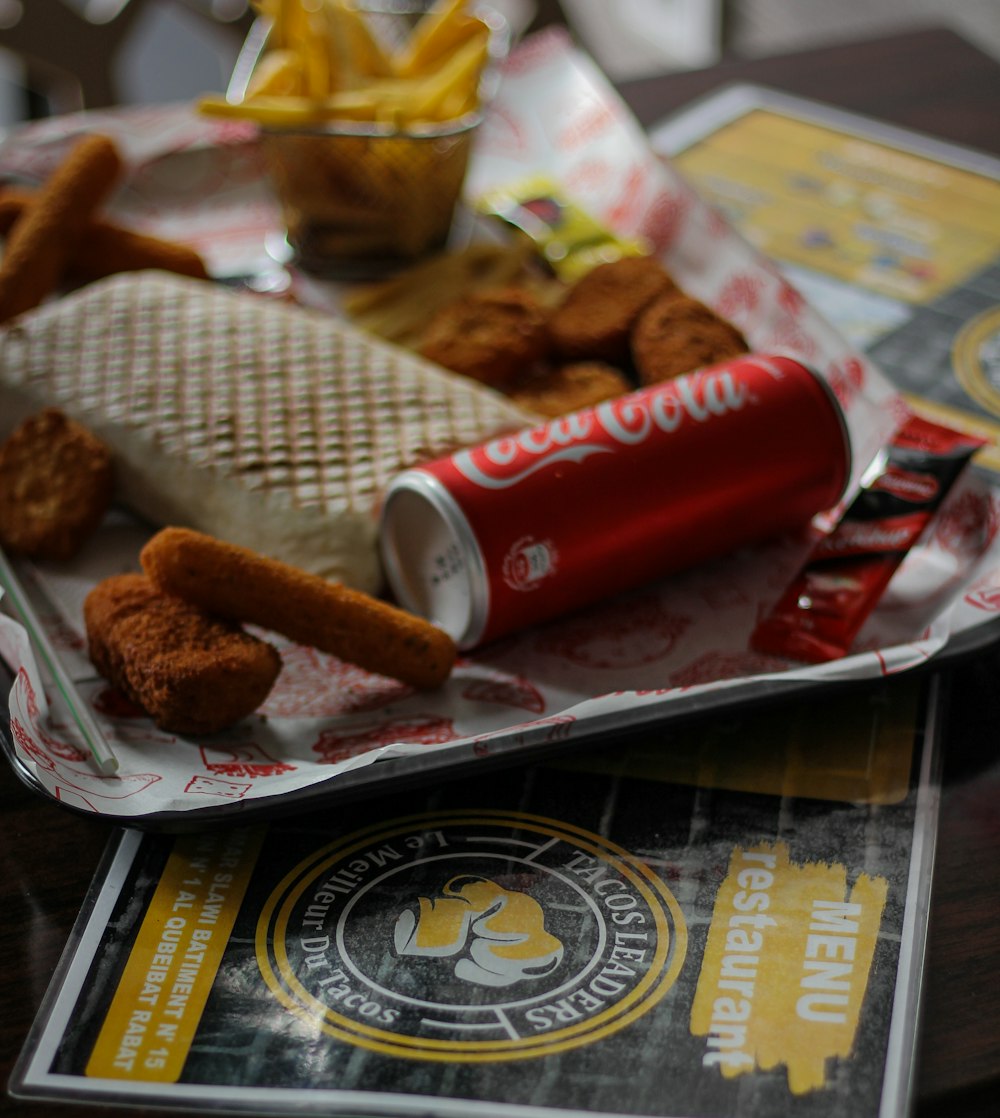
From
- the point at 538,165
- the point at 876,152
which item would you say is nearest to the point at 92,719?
the point at 538,165

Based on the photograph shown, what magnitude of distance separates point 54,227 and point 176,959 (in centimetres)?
99

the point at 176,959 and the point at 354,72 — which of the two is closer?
the point at 176,959

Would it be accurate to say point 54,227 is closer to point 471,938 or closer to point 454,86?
point 454,86

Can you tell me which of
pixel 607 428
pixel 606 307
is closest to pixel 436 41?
pixel 606 307

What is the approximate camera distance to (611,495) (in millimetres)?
1175

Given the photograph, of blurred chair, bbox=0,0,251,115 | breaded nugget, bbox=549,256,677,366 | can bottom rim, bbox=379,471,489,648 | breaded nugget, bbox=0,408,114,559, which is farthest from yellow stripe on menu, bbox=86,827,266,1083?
blurred chair, bbox=0,0,251,115

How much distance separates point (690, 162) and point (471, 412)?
0.84m

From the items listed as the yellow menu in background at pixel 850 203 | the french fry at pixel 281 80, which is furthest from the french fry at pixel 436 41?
the yellow menu in background at pixel 850 203

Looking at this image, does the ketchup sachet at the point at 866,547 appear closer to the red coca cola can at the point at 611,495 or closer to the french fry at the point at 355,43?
the red coca cola can at the point at 611,495

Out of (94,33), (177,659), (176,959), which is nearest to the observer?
(176,959)

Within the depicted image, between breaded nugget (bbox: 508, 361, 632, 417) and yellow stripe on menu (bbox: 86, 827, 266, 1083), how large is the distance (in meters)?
0.61

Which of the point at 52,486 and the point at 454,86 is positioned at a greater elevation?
the point at 454,86

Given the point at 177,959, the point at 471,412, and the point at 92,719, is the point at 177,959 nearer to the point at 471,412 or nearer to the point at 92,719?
the point at 92,719

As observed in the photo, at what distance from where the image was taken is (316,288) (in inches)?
68.8
